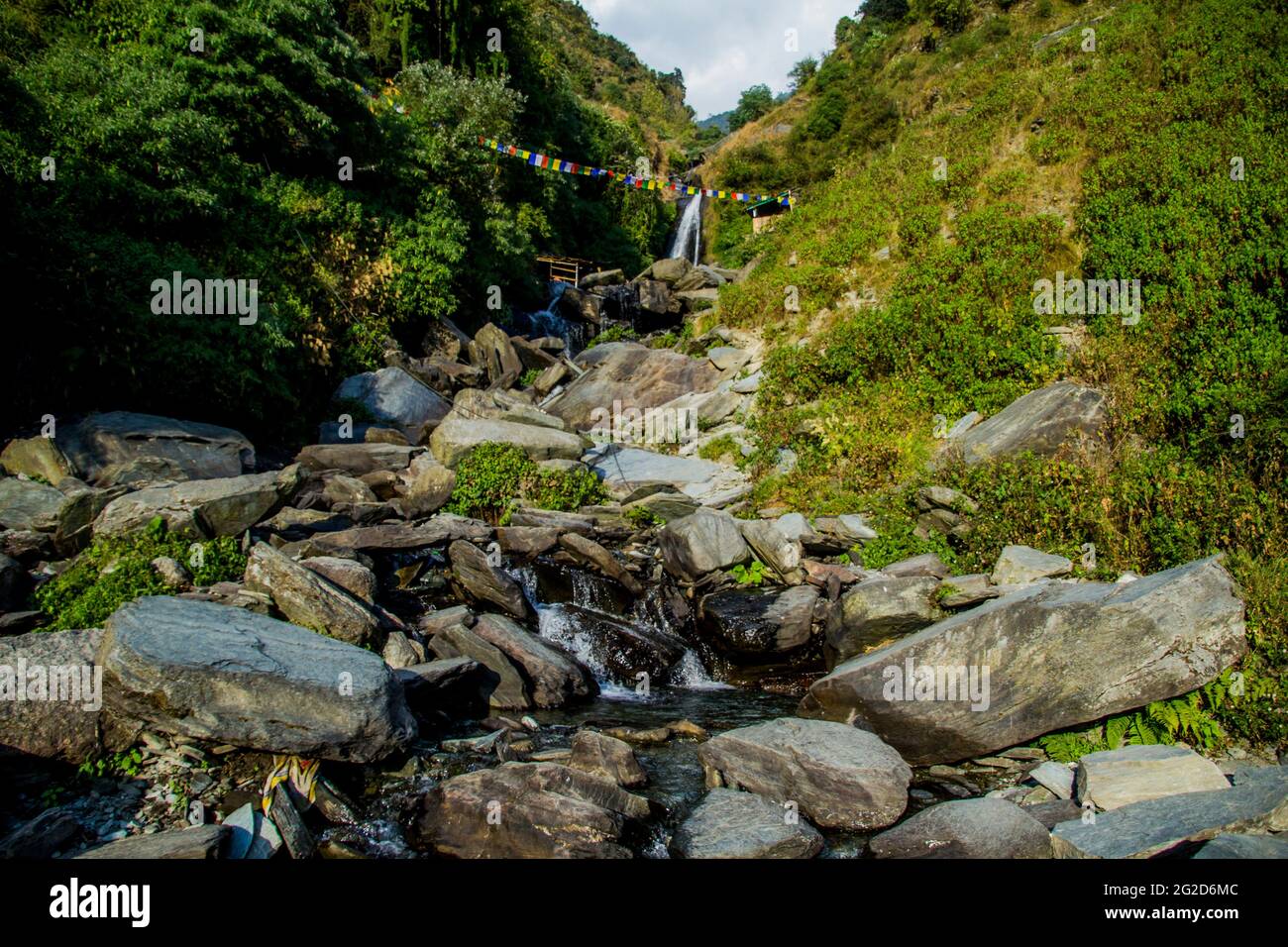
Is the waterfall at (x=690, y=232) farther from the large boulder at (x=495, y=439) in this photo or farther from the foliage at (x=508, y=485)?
→ the foliage at (x=508, y=485)

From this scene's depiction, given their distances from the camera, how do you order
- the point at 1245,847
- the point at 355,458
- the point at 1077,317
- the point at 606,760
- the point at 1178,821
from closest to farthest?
the point at 1245,847
the point at 1178,821
the point at 606,760
the point at 1077,317
the point at 355,458

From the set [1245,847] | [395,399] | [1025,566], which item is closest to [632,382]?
[395,399]

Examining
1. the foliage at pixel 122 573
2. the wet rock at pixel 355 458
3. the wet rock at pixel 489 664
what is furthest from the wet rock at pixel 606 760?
the wet rock at pixel 355 458

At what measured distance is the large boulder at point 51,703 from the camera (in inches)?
221

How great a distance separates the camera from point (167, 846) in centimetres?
470

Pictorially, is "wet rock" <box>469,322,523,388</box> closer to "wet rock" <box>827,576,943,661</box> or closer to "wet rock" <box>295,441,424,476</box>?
"wet rock" <box>295,441,424,476</box>

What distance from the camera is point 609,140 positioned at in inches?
1608

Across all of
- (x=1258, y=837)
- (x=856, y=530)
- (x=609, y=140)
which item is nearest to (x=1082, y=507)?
(x=856, y=530)

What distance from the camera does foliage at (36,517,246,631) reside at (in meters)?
7.47

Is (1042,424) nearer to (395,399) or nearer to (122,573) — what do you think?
(122,573)

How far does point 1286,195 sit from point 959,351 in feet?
18.0

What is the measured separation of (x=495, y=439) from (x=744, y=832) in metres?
10.3

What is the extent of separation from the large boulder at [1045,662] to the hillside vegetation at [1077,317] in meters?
0.51

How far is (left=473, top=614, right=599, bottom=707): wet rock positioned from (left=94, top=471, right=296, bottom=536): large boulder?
374 centimetres
